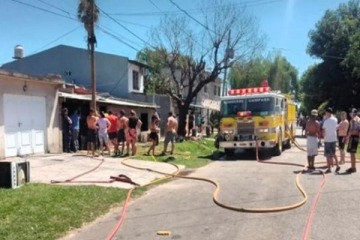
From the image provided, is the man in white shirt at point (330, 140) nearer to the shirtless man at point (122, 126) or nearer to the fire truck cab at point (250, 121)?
the fire truck cab at point (250, 121)

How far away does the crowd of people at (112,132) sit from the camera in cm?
1678

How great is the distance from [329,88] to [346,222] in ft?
118

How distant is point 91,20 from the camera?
20312 mm

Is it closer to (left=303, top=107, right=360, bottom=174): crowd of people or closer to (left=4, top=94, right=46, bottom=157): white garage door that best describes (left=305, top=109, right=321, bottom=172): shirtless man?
(left=303, top=107, right=360, bottom=174): crowd of people

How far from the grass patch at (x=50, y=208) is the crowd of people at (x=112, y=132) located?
251 inches

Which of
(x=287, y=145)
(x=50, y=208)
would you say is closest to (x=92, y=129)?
(x=50, y=208)

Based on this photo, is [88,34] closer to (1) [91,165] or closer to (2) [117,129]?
(2) [117,129]

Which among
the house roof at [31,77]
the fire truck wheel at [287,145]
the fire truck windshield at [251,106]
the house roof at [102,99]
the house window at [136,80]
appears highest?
the house window at [136,80]

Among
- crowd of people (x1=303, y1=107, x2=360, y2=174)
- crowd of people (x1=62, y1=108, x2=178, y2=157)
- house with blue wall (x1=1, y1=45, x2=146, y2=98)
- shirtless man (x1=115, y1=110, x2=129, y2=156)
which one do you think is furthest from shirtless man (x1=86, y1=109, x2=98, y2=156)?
house with blue wall (x1=1, y1=45, x2=146, y2=98)

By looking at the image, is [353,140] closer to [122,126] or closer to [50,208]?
[122,126]

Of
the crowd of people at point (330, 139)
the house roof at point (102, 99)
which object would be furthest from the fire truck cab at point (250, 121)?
the house roof at point (102, 99)

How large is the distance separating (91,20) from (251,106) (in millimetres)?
8014

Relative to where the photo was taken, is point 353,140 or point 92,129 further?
point 92,129

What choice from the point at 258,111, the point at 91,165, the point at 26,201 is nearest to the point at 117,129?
the point at 91,165
